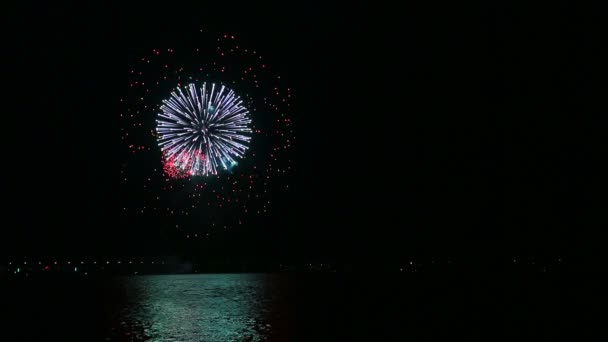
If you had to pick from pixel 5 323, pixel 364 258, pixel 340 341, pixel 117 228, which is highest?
pixel 117 228

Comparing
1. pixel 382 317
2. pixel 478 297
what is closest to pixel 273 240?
pixel 478 297

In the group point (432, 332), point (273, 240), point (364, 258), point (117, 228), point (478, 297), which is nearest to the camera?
point (432, 332)

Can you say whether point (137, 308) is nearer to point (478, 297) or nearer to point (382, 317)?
point (382, 317)

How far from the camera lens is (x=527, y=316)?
592 inches

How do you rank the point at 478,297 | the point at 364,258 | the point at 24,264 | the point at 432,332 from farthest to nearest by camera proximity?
1. the point at 364,258
2. the point at 24,264
3. the point at 478,297
4. the point at 432,332

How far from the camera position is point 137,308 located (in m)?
17.8

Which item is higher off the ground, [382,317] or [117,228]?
[117,228]

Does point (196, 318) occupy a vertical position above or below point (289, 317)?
above

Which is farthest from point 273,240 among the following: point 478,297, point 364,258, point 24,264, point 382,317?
point 382,317

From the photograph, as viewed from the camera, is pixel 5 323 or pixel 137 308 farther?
pixel 137 308

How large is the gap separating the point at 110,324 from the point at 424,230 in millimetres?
63485

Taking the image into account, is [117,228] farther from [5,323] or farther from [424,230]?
[5,323]

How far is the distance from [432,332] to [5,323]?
8.70 m

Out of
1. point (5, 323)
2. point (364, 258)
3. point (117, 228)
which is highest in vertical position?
point (117, 228)
